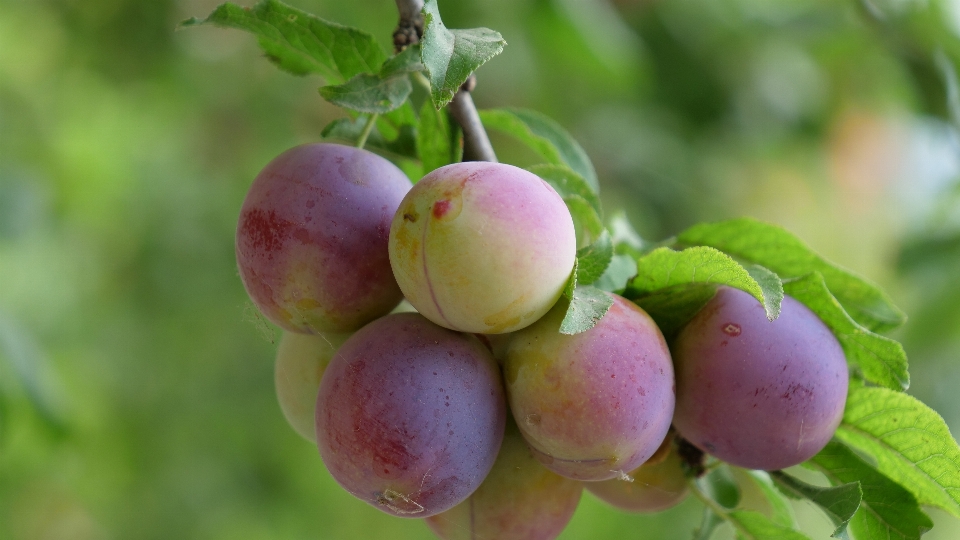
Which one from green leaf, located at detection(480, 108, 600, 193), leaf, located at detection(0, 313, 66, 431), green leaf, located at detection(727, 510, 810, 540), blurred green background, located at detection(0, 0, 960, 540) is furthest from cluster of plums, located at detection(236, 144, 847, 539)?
blurred green background, located at detection(0, 0, 960, 540)

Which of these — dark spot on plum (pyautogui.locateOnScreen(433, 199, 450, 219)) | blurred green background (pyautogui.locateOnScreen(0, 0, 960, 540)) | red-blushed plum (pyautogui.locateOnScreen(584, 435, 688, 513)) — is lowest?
blurred green background (pyautogui.locateOnScreen(0, 0, 960, 540))

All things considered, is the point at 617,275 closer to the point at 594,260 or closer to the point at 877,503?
the point at 594,260

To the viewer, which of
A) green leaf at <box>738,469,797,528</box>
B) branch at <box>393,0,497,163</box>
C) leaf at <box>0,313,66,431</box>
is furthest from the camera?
leaf at <box>0,313,66,431</box>

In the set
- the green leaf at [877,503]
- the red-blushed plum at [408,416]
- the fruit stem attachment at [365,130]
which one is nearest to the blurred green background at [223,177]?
the fruit stem attachment at [365,130]

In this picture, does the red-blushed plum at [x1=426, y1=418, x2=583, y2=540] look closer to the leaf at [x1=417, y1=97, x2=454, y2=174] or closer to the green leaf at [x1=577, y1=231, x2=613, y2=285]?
the green leaf at [x1=577, y1=231, x2=613, y2=285]

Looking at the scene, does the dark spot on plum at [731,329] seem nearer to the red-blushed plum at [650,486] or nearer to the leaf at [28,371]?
the red-blushed plum at [650,486]

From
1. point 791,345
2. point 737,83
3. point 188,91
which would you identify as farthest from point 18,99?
point 791,345
